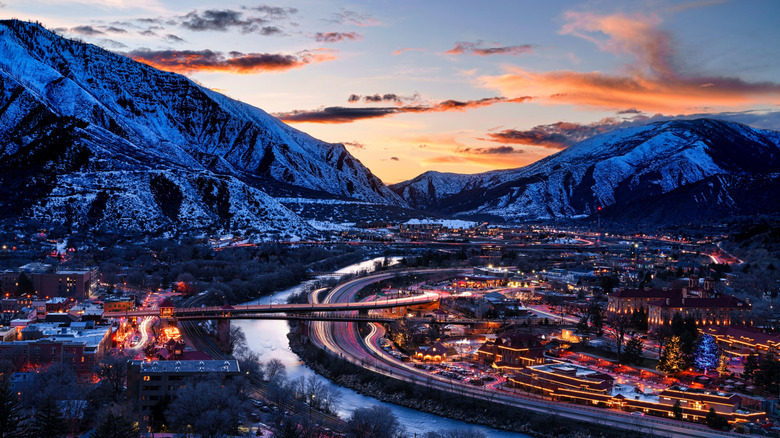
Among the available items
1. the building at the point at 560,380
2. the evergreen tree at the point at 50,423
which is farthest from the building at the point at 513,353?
the evergreen tree at the point at 50,423

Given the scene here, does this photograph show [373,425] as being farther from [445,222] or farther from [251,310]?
[445,222]

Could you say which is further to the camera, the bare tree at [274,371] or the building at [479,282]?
the building at [479,282]

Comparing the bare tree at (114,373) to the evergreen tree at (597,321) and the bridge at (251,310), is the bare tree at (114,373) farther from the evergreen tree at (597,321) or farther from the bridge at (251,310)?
the evergreen tree at (597,321)

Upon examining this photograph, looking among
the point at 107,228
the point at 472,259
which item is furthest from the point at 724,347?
the point at 107,228

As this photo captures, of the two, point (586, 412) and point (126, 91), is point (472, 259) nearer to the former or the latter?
point (586, 412)

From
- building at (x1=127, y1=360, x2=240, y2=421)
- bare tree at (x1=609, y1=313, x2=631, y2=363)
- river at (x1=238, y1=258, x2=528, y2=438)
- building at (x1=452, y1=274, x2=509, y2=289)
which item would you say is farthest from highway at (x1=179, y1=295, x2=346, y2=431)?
building at (x1=452, y1=274, x2=509, y2=289)
